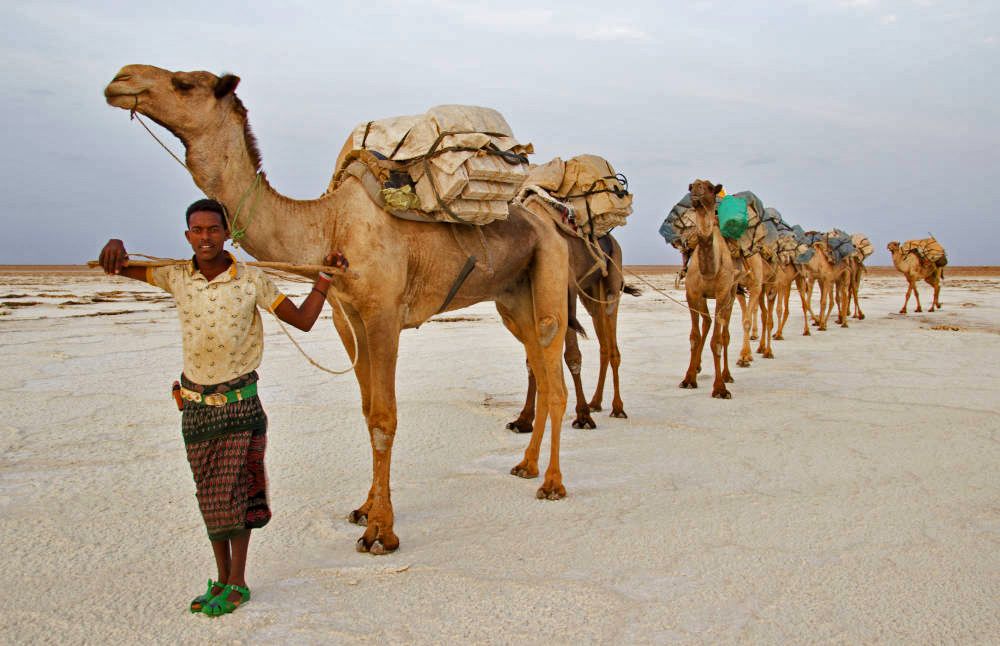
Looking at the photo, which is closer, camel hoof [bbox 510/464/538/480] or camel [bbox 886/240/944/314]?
camel hoof [bbox 510/464/538/480]

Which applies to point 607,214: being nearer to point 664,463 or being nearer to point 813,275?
point 664,463

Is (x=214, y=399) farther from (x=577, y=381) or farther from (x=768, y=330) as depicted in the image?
(x=768, y=330)

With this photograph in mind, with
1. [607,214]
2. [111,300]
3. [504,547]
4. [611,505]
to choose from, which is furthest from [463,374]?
[111,300]

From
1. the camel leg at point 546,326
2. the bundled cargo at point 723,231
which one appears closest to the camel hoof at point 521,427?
the camel leg at point 546,326

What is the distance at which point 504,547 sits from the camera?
433cm

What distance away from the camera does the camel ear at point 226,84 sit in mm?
3854

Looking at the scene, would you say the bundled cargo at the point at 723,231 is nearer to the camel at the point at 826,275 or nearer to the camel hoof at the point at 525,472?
the camel hoof at the point at 525,472

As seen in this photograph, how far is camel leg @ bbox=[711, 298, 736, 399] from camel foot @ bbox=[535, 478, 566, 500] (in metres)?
4.38

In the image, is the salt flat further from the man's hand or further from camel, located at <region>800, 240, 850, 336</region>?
camel, located at <region>800, 240, 850, 336</region>

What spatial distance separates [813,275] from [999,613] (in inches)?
667

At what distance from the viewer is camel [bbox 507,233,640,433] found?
771cm

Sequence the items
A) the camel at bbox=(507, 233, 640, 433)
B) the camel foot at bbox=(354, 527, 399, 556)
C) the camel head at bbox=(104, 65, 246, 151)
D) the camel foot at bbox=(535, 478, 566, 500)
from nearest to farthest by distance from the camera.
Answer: the camel head at bbox=(104, 65, 246, 151), the camel foot at bbox=(354, 527, 399, 556), the camel foot at bbox=(535, 478, 566, 500), the camel at bbox=(507, 233, 640, 433)

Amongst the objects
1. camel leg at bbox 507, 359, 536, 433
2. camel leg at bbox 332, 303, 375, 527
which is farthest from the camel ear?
camel leg at bbox 507, 359, 536, 433

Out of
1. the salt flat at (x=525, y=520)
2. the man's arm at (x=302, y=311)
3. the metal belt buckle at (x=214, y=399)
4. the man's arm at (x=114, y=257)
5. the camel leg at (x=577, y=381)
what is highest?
the man's arm at (x=114, y=257)
